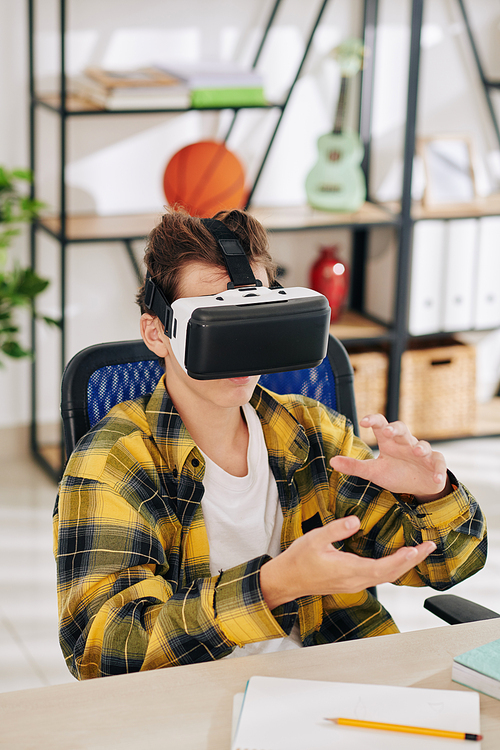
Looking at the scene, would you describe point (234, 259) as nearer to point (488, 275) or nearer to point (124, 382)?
point (124, 382)

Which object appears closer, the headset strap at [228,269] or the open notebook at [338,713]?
the open notebook at [338,713]

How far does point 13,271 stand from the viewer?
2.82 m

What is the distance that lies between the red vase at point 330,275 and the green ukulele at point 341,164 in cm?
17

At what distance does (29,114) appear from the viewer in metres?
2.95

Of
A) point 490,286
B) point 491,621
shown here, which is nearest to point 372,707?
point 491,621

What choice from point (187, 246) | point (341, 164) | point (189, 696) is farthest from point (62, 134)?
point (189, 696)

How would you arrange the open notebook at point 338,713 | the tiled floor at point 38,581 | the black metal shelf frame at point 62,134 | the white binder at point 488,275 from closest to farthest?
the open notebook at point 338,713 < the tiled floor at point 38,581 < the black metal shelf frame at point 62,134 < the white binder at point 488,275

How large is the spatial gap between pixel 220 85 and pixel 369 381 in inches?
44.4

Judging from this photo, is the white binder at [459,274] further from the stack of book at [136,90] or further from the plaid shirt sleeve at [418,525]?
the plaid shirt sleeve at [418,525]

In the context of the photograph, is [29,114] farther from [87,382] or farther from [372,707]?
[372,707]

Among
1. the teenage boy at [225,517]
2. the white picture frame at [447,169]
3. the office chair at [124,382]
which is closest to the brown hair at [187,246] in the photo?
the teenage boy at [225,517]

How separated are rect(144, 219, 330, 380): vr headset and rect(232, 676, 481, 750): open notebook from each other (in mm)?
336

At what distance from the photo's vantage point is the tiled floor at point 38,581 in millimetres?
2135

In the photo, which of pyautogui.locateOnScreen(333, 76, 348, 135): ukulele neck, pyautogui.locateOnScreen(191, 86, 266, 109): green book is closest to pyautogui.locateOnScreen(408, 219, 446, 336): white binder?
pyautogui.locateOnScreen(333, 76, 348, 135): ukulele neck
